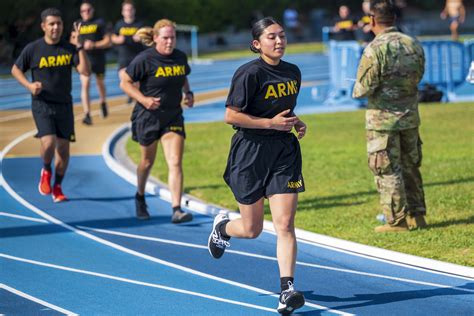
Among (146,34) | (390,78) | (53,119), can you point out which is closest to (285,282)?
(390,78)

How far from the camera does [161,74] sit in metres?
11.2

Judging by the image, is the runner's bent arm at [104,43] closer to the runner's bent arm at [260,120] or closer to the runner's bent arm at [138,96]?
the runner's bent arm at [138,96]

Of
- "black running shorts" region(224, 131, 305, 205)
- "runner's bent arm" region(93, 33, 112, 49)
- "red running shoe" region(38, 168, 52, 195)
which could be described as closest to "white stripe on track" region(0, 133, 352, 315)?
"red running shoe" region(38, 168, 52, 195)

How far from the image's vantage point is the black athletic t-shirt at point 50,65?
12281mm

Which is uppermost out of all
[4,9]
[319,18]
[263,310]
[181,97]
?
[4,9]

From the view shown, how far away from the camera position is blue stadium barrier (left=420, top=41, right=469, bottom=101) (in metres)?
23.5

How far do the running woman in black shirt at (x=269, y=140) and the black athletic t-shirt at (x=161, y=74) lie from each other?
3.35m

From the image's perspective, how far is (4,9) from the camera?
11820 mm

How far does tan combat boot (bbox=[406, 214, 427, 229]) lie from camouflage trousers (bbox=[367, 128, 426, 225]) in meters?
0.13

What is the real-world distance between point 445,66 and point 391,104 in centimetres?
1420

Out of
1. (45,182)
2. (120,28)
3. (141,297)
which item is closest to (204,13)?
(120,28)

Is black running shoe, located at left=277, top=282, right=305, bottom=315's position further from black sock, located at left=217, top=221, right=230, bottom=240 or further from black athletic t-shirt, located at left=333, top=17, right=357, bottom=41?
black athletic t-shirt, located at left=333, top=17, right=357, bottom=41

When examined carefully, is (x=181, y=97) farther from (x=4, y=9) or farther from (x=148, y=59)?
(x=4, y=9)

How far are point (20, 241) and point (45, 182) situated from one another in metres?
2.56
